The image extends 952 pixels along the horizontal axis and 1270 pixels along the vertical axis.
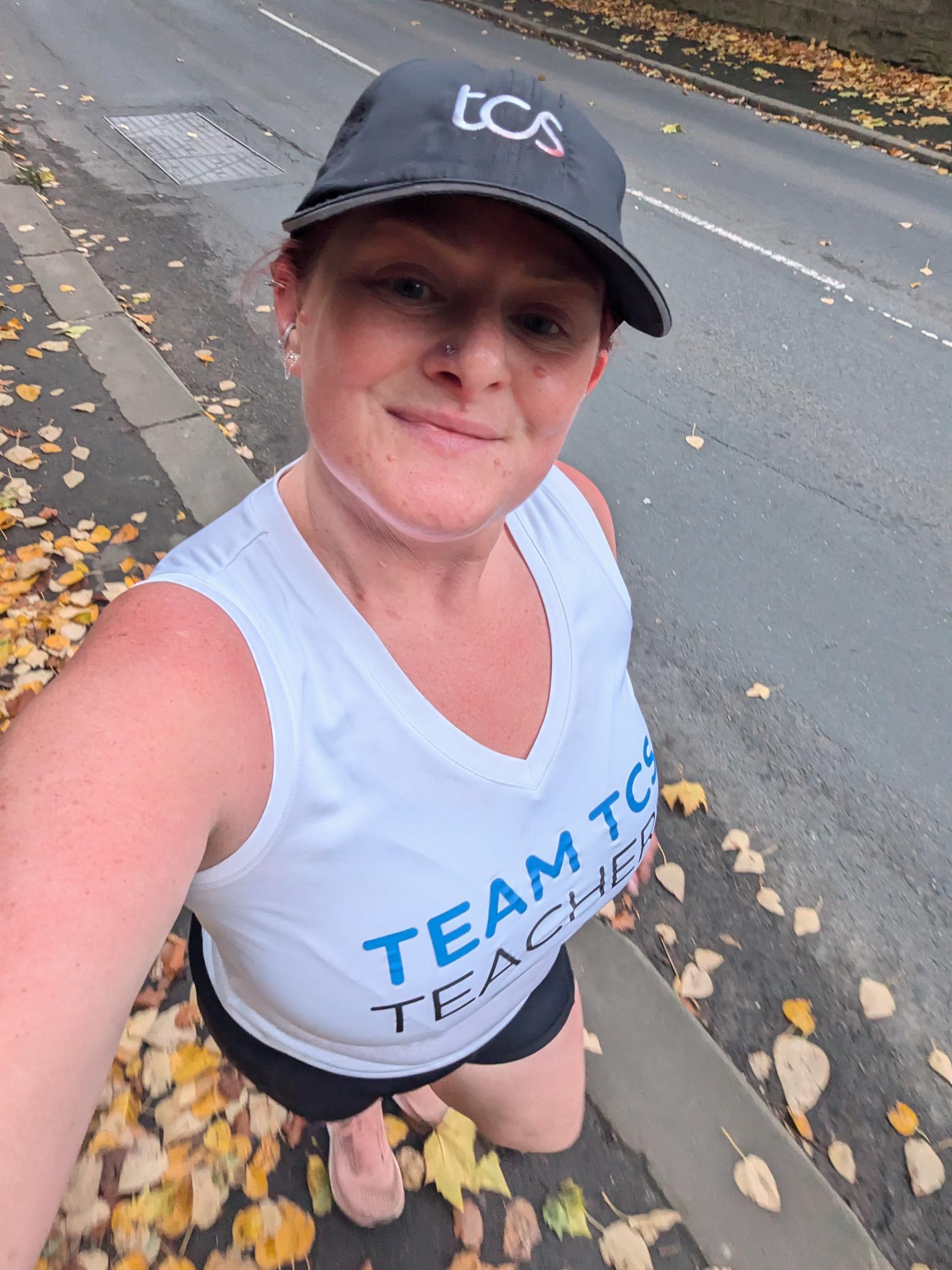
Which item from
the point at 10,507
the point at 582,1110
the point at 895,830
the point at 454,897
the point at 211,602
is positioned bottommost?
the point at 10,507

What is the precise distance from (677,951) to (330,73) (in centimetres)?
1212

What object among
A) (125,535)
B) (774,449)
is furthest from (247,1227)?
(774,449)

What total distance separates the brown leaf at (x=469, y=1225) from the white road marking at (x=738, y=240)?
22.7 feet

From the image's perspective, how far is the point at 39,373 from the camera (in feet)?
15.1

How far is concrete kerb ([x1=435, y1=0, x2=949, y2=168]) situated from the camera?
970cm

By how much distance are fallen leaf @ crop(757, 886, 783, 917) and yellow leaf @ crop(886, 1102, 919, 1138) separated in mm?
586

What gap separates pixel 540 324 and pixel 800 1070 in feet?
7.18

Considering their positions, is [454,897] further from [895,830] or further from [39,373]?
[39,373]

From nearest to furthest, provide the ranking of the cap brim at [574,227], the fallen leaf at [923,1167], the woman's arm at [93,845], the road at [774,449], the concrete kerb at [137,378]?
the woman's arm at [93,845] < the cap brim at [574,227] < the fallen leaf at [923,1167] < the road at [774,449] < the concrete kerb at [137,378]

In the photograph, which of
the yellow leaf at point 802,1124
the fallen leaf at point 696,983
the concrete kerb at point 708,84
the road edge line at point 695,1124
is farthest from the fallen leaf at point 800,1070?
the concrete kerb at point 708,84

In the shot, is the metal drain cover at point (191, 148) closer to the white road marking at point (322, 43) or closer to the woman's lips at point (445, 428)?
the white road marking at point (322, 43)

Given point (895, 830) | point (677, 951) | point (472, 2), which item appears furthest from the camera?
point (472, 2)

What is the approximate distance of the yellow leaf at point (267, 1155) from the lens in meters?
1.99

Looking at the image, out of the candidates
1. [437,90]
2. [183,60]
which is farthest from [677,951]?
[183,60]
